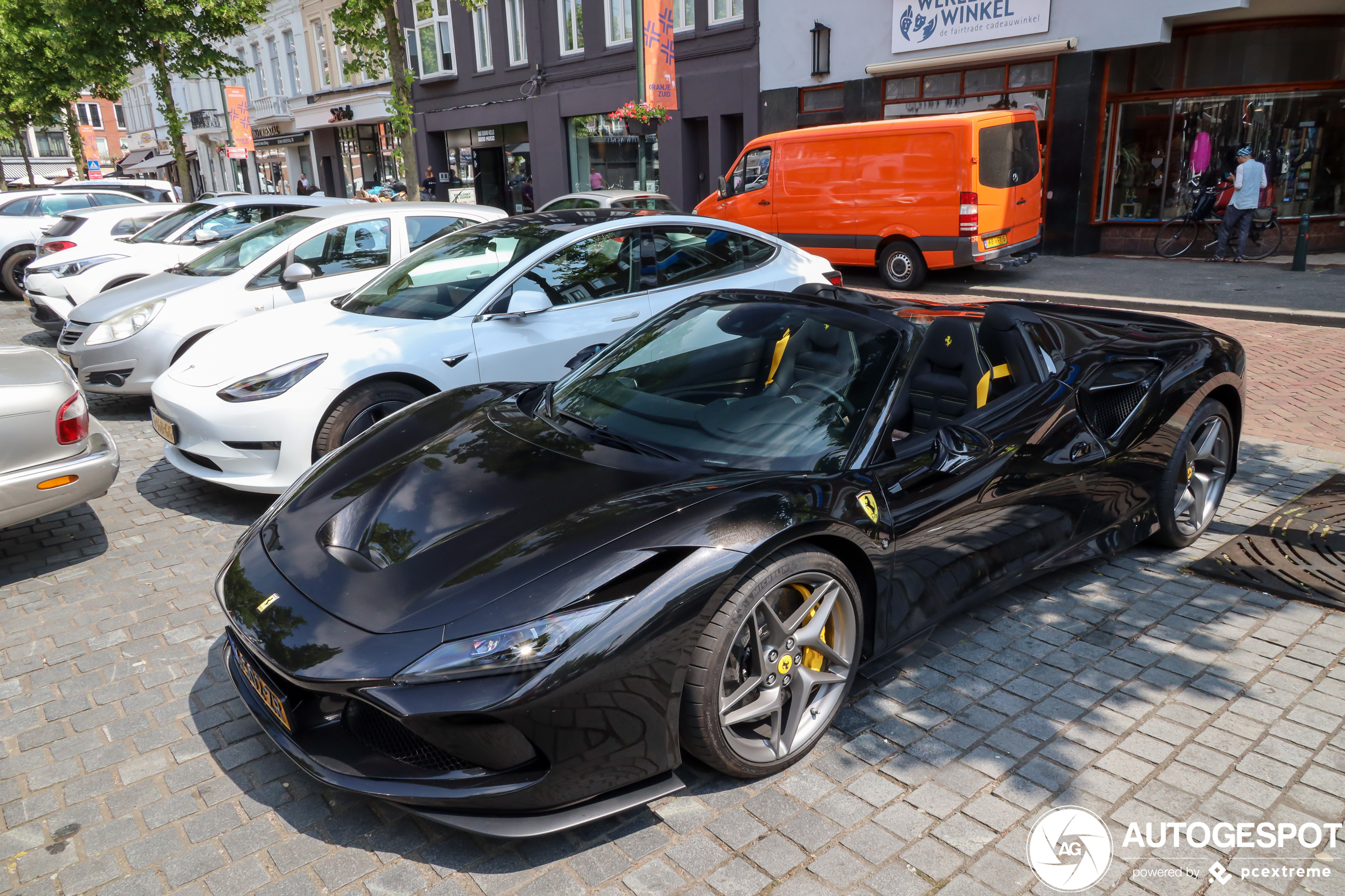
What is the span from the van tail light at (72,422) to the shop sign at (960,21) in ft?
51.8

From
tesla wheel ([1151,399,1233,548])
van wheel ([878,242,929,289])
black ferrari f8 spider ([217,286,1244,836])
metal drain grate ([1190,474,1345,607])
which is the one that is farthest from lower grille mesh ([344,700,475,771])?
van wheel ([878,242,929,289])

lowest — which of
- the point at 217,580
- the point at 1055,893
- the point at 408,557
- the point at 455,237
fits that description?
the point at 1055,893

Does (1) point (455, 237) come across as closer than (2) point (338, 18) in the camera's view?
Yes

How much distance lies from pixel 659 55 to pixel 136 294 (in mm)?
10821

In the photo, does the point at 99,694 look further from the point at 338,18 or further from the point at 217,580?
the point at 338,18

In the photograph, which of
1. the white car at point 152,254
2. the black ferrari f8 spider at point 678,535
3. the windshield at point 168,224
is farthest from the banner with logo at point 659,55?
the black ferrari f8 spider at point 678,535

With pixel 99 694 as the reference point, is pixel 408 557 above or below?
above

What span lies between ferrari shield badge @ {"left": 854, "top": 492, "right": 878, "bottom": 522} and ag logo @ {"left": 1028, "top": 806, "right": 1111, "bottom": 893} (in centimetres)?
101

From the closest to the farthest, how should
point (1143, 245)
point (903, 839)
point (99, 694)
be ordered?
point (903, 839)
point (99, 694)
point (1143, 245)

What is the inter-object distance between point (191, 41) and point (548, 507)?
2036cm

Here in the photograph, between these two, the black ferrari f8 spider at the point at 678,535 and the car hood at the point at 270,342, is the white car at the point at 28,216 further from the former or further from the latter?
the black ferrari f8 spider at the point at 678,535

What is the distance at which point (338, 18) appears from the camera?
13906 millimetres

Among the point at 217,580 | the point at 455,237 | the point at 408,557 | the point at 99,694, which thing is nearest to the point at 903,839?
the point at 408,557

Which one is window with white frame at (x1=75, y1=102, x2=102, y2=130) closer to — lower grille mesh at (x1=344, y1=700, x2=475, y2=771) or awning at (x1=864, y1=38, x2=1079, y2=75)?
awning at (x1=864, y1=38, x2=1079, y2=75)
